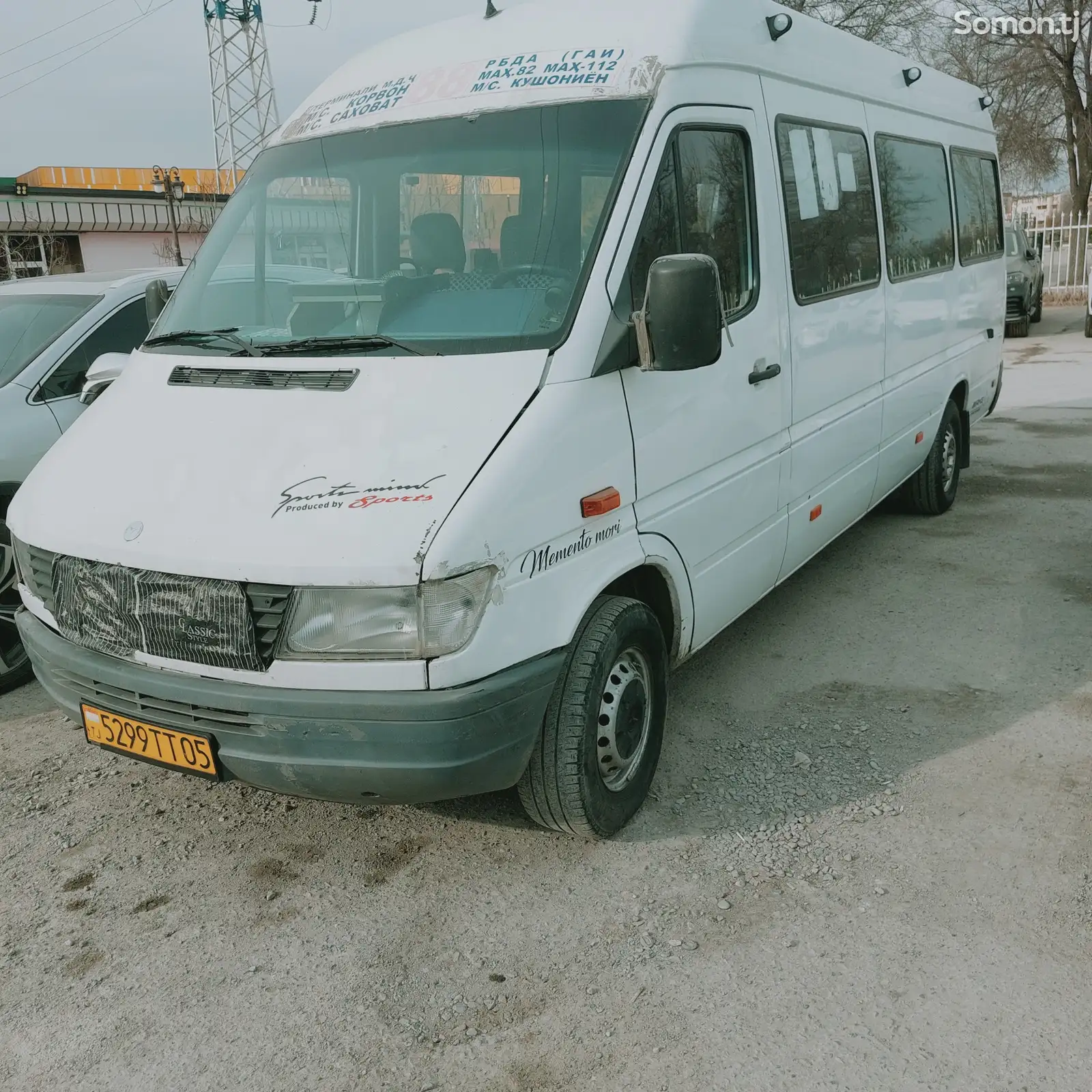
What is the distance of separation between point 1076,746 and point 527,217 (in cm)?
283

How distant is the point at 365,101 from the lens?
4.20 metres

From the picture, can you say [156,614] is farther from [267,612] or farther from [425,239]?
[425,239]

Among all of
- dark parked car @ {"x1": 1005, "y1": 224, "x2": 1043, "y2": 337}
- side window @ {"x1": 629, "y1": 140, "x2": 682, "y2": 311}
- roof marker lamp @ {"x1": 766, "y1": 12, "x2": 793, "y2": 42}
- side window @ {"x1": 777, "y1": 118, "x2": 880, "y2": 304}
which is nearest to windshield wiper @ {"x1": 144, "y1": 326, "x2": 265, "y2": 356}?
side window @ {"x1": 629, "y1": 140, "x2": 682, "y2": 311}

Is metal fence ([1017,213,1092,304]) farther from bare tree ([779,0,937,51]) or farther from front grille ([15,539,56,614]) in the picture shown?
front grille ([15,539,56,614])

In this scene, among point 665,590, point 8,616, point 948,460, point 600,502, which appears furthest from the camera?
point 948,460

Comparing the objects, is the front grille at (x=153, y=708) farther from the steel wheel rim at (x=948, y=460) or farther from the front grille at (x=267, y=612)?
the steel wheel rim at (x=948, y=460)

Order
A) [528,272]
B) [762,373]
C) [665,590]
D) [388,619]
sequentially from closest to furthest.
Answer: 1. [388,619]
2. [528,272]
3. [665,590]
4. [762,373]

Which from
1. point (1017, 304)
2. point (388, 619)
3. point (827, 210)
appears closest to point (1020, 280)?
point (1017, 304)

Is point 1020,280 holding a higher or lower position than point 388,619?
higher

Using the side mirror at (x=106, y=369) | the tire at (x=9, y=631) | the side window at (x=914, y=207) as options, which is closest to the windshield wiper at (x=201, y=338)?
the side mirror at (x=106, y=369)

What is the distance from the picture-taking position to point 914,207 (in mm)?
6305

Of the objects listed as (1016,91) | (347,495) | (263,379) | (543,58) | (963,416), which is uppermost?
(1016,91)

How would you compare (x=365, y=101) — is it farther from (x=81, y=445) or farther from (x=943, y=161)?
(x=943, y=161)

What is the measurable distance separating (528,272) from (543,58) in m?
0.91
